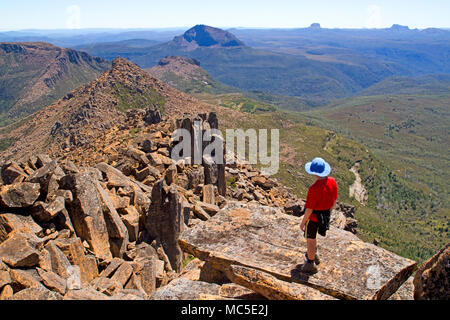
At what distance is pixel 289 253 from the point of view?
473 inches

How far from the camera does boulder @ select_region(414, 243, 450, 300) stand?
8.52 meters

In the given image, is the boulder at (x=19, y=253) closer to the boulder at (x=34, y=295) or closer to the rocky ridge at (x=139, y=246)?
the rocky ridge at (x=139, y=246)

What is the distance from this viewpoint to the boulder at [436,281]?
8524mm

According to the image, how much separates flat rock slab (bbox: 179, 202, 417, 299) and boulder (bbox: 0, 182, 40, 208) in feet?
29.0

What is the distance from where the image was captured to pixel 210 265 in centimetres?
1289

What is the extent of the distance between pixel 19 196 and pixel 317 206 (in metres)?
14.4

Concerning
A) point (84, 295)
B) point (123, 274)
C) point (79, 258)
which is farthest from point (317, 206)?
point (79, 258)

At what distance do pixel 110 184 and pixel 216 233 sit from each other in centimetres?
1217

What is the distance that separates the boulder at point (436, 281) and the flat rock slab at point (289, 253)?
3.86ft

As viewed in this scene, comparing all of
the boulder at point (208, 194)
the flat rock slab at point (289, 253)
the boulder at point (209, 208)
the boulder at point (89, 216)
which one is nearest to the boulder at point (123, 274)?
the boulder at point (89, 216)

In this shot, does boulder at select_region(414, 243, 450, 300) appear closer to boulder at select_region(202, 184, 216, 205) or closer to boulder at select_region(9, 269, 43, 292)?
boulder at select_region(9, 269, 43, 292)

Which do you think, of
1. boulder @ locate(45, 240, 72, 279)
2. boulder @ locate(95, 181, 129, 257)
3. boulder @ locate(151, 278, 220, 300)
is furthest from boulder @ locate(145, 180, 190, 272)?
boulder @ locate(151, 278, 220, 300)
